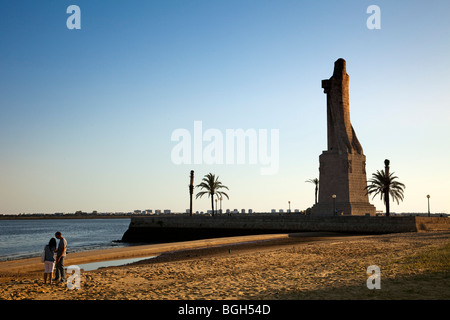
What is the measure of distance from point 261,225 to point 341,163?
1294 cm

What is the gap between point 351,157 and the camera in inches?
1890

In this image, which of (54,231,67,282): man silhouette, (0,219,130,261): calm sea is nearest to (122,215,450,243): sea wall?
(0,219,130,261): calm sea

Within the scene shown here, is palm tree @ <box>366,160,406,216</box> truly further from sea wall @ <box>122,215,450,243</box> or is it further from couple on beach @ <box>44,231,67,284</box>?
couple on beach @ <box>44,231,67,284</box>

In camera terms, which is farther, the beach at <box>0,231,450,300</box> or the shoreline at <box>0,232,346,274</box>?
the shoreline at <box>0,232,346,274</box>

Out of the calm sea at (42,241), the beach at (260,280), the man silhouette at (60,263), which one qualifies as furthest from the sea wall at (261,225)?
the man silhouette at (60,263)

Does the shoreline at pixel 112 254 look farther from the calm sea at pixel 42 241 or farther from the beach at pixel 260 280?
the calm sea at pixel 42 241

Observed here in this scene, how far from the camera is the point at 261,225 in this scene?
44375mm

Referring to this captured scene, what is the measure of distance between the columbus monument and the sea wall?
18.2 feet

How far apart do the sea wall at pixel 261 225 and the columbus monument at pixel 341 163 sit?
5.56m

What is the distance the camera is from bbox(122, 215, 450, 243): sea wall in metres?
36.2

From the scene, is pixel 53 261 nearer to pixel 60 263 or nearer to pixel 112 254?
pixel 60 263

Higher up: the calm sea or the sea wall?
the sea wall

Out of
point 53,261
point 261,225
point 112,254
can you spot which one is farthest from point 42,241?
point 53,261
